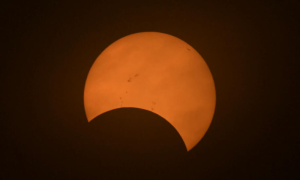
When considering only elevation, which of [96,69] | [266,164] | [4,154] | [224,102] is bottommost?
[266,164]

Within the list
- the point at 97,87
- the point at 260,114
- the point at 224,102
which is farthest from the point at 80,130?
the point at 260,114

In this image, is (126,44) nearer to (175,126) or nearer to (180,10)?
(180,10)

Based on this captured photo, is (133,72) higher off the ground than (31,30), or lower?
lower

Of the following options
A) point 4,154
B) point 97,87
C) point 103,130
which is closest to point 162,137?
point 103,130

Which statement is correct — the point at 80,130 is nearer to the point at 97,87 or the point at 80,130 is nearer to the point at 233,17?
the point at 97,87

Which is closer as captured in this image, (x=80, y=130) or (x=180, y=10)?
(x=180, y=10)

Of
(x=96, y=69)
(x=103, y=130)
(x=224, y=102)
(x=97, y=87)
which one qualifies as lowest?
(x=103, y=130)
